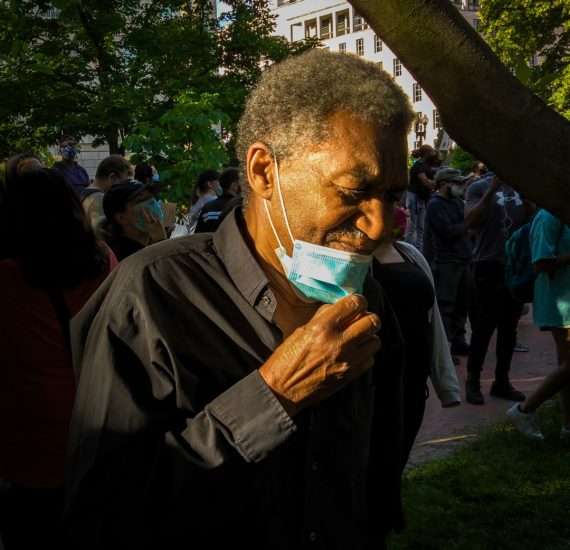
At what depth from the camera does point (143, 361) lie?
167cm

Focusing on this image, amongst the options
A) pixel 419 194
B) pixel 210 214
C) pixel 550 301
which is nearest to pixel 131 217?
pixel 210 214

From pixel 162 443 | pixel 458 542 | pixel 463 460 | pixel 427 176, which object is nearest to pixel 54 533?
pixel 162 443

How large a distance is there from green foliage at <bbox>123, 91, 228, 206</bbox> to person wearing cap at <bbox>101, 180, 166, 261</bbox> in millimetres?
4294

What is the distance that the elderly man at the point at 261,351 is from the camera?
5.21 ft

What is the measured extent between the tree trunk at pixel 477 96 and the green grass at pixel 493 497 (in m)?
3.05

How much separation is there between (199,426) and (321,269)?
1.65 feet

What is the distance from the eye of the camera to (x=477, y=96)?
215cm

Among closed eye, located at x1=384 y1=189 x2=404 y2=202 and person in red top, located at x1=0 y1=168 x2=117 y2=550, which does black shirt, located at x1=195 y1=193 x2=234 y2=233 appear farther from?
closed eye, located at x1=384 y1=189 x2=404 y2=202

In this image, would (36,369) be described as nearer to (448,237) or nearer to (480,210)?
(480,210)

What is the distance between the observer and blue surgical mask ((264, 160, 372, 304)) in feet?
6.18

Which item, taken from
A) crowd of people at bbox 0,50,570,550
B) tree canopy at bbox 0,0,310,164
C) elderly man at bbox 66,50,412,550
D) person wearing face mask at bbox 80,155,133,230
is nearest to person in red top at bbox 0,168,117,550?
crowd of people at bbox 0,50,570,550

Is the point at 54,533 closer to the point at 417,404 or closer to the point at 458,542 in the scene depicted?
the point at 417,404

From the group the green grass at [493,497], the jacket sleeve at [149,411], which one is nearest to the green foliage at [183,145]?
the green grass at [493,497]

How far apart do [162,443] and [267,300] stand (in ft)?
1.41
